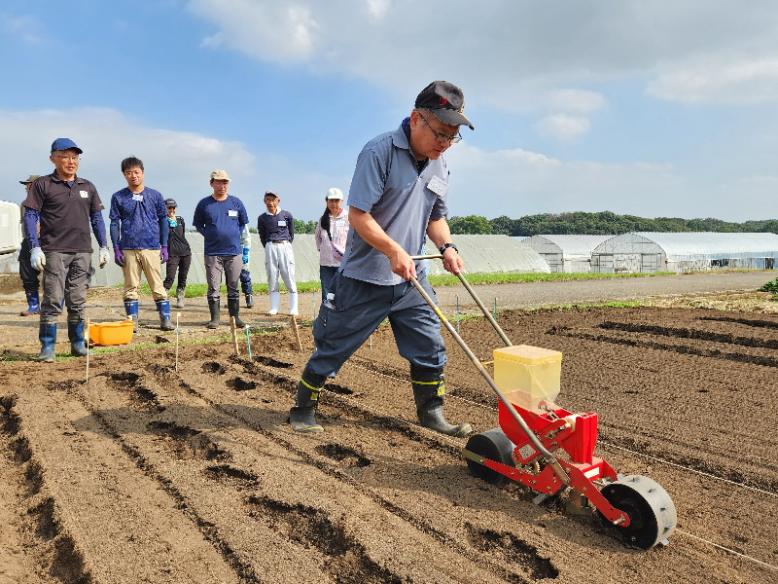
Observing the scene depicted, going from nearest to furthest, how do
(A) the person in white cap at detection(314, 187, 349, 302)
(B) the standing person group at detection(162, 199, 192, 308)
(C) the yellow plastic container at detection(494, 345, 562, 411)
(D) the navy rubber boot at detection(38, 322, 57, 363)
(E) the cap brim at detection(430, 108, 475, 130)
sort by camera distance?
1. (C) the yellow plastic container at detection(494, 345, 562, 411)
2. (E) the cap brim at detection(430, 108, 475, 130)
3. (D) the navy rubber boot at detection(38, 322, 57, 363)
4. (A) the person in white cap at detection(314, 187, 349, 302)
5. (B) the standing person group at detection(162, 199, 192, 308)

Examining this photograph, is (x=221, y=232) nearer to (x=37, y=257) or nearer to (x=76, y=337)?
(x=76, y=337)

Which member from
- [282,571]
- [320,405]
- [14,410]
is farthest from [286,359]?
[282,571]

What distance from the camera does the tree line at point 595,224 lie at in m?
82.2

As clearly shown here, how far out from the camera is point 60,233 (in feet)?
20.8

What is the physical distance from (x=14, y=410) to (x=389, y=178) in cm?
352

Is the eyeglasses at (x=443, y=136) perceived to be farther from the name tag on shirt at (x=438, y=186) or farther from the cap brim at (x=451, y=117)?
the name tag on shirt at (x=438, y=186)

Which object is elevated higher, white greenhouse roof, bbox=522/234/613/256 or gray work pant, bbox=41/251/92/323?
white greenhouse roof, bbox=522/234/613/256

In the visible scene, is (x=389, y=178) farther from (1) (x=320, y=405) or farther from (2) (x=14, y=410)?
(2) (x=14, y=410)

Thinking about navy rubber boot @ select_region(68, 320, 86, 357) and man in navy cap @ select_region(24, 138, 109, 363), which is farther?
navy rubber boot @ select_region(68, 320, 86, 357)

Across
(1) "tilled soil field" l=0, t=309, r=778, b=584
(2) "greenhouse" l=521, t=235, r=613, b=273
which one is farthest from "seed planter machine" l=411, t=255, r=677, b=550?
(2) "greenhouse" l=521, t=235, r=613, b=273

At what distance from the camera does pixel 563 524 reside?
285cm

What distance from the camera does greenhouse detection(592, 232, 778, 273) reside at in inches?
1505

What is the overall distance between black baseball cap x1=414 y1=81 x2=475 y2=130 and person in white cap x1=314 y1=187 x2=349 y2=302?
426 cm

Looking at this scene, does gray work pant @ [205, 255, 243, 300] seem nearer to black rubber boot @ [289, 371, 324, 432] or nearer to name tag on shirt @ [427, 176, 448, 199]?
black rubber boot @ [289, 371, 324, 432]
